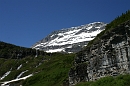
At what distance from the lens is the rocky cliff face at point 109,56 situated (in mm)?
33906

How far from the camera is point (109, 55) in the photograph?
3638cm

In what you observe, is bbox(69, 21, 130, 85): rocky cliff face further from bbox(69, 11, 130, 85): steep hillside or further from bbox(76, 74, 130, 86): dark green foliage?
bbox(76, 74, 130, 86): dark green foliage

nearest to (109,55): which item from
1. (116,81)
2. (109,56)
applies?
(109,56)

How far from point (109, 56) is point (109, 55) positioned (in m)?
0.15

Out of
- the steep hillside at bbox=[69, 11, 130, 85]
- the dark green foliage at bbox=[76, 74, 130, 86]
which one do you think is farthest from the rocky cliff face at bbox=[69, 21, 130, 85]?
the dark green foliage at bbox=[76, 74, 130, 86]

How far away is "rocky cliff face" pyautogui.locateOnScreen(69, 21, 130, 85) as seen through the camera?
33.9m

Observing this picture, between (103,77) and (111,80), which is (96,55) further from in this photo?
(111,80)

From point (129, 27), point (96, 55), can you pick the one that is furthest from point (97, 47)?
point (129, 27)

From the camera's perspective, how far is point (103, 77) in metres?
36.3

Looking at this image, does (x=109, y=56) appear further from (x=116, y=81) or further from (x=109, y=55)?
(x=116, y=81)

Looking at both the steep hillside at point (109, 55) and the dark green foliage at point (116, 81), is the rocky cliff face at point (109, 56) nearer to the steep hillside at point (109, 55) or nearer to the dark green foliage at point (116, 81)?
the steep hillside at point (109, 55)

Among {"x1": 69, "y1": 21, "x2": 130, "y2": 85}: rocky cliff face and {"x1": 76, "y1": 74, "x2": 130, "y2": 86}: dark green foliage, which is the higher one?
{"x1": 69, "y1": 21, "x2": 130, "y2": 85}: rocky cliff face

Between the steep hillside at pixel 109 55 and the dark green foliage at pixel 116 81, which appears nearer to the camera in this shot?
the dark green foliage at pixel 116 81

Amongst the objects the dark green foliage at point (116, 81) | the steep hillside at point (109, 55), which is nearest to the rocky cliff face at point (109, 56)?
the steep hillside at point (109, 55)
